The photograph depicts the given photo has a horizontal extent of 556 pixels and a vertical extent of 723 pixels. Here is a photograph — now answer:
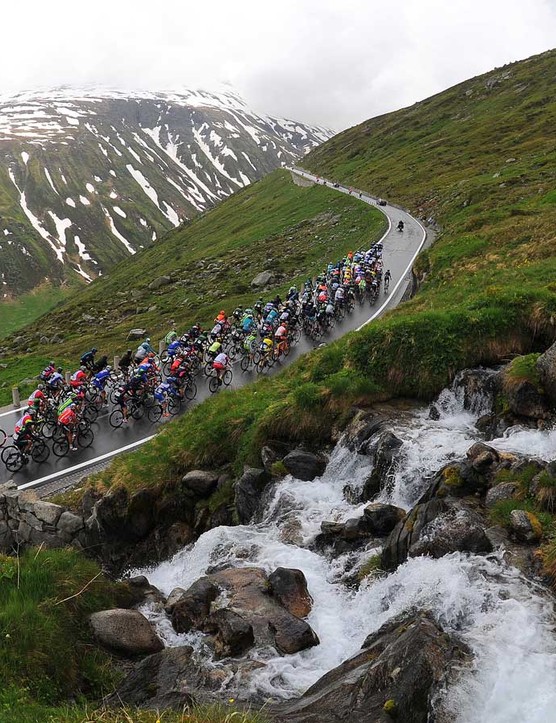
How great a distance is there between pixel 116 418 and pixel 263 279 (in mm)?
33618

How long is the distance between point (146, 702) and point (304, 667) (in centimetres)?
265

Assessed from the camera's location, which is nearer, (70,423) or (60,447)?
(70,423)

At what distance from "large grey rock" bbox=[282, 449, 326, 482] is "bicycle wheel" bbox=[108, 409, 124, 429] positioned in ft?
41.4

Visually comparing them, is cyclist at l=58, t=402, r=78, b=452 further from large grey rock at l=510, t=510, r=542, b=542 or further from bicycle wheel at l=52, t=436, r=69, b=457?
large grey rock at l=510, t=510, r=542, b=542

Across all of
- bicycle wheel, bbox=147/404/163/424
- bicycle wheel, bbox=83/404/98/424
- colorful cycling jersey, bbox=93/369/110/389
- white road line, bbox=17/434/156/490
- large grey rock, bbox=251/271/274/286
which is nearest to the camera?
white road line, bbox=17/434/156/490

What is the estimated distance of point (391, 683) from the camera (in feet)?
22.9

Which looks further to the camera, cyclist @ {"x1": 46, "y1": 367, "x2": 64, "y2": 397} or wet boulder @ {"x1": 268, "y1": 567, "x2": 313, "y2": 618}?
cyclist @ {"x1": 46, "y1": 367, "x2": 64, "y2": 397}

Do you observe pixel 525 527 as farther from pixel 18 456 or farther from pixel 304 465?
pixel 18 456

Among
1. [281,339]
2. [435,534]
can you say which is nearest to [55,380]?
[281,339]

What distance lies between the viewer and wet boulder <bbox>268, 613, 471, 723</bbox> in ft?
22.0

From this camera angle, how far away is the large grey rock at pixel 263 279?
183 feet

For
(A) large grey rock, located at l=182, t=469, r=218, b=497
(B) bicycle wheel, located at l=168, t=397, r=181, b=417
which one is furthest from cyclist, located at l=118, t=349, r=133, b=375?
(A) large grey rock, located at l=182, t=469, r=218, b=497

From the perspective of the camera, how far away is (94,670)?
9156mm

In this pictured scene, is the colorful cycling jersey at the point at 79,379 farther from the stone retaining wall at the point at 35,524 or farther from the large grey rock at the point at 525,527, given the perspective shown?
the large grey rock at the point at 525,527
